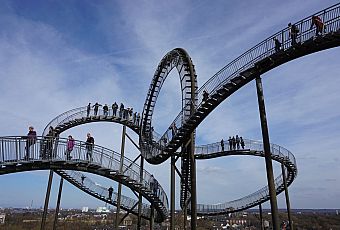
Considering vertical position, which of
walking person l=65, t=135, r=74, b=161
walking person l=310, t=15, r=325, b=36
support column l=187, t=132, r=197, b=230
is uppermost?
walking person l=310, t=15, r=325, b=36

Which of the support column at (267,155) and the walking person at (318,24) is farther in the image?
the support column at (267,155)

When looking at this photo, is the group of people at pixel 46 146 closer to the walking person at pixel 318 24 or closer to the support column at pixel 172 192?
the support column at pixel 172 192

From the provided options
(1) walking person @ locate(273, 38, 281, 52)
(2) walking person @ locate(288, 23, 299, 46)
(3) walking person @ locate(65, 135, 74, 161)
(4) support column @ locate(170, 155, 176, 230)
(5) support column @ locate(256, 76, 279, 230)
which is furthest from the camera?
(4) support column @ locate(170, 155, 176, 230)

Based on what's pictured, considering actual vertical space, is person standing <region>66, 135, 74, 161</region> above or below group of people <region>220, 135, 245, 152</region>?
below

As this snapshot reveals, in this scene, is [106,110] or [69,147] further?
[106,110]

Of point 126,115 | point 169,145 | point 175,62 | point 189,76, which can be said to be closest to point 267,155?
point 169,145

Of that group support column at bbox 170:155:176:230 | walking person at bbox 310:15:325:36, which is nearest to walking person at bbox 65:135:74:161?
support column at bbox 170:155:176:230

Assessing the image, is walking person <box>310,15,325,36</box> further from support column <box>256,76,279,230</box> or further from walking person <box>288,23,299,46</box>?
support column <box>256,76,279,230</box>

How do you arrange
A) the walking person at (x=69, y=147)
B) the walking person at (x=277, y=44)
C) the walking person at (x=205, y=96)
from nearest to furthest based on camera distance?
the walking person at (x=277, y=44), the walking person at (x=69, y=147), the walking person at (x=205, y=96)

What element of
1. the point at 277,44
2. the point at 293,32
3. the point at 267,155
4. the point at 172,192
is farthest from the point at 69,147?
the point at 293,32

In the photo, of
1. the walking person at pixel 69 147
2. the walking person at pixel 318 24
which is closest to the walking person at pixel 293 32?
the walking person at pixel 318 24

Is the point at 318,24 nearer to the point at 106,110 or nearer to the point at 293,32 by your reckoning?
the point at 293,32

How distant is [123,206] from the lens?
18406 mm

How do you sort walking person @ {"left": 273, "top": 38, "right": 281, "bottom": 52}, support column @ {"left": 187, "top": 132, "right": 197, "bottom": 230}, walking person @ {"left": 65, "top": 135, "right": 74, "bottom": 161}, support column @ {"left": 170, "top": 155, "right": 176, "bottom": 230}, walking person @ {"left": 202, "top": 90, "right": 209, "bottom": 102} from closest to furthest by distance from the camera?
walking person @ {"left": 273, "top": 38, "right": 281, "bottom": 52} < walking person @ {"left": 65, "top": 135, "right": 74, "bottom": 161} < support column @ {"left": 187, "top": 132, "right": 197, "bottom": 230} < walking person @ {"left": 202, "top": 90, "right": 209, "bottom": 102} < support column @ {"left": 170, "top": 155, "right": 176, "bottom": 230}
